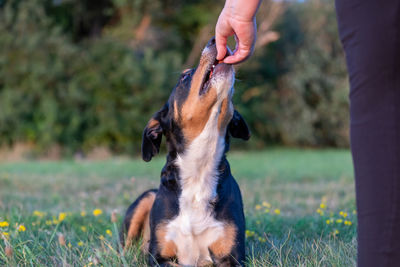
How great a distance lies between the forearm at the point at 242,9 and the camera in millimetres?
2234

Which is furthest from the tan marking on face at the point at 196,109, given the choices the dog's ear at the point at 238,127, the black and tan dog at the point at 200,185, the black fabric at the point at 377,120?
the black fabric at the point at 377,120

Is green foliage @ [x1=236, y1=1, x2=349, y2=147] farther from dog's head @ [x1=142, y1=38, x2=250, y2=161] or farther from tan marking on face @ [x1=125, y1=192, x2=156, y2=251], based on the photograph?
dog's head @ [x1=142, y1=38, x2=250, y2=161]

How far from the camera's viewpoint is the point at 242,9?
7.48 ft

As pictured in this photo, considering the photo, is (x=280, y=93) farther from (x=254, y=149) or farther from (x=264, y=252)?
(x=264, y=252)

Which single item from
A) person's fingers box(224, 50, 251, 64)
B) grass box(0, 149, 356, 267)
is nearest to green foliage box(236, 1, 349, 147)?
grass box(0, 149, 356, 267)

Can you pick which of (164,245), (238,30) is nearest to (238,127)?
(164,245)

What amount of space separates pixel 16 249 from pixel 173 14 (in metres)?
18.4

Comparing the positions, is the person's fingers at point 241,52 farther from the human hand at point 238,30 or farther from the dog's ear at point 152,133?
the dog's ear at point 152,133

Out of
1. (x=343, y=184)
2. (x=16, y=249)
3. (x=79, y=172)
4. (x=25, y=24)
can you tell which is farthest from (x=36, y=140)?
(x=16, y=249)

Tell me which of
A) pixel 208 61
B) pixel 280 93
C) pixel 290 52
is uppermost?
pixel 208 61

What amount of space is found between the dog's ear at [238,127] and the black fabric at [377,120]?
1.81 metres

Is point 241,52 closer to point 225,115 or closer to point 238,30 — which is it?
point 238,30

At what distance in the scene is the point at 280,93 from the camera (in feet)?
79.6

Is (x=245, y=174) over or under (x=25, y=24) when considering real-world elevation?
under
